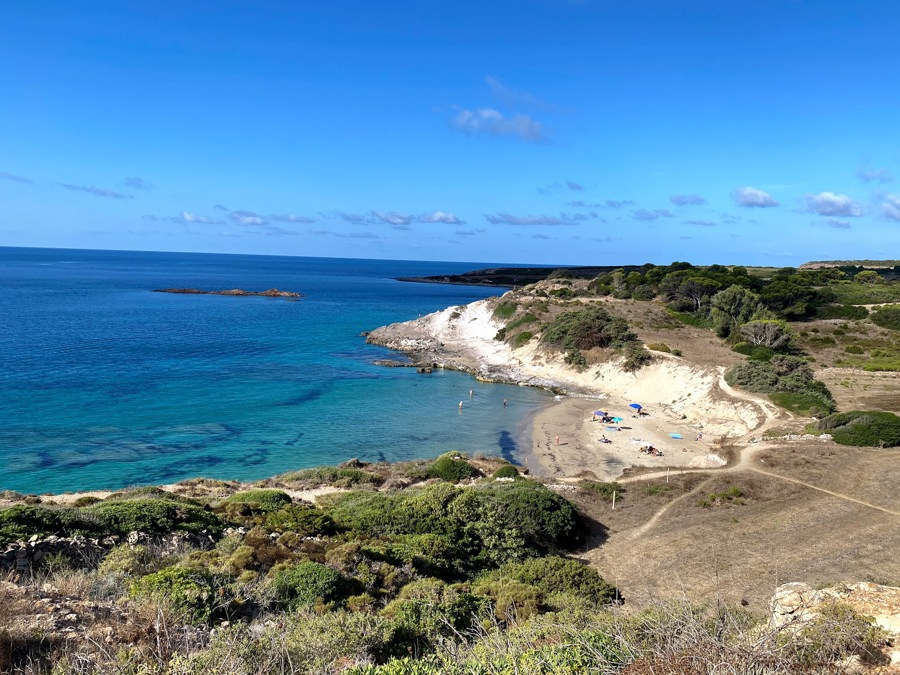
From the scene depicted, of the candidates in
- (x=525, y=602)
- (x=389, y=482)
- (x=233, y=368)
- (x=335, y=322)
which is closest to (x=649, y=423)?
(x=389, y=482)

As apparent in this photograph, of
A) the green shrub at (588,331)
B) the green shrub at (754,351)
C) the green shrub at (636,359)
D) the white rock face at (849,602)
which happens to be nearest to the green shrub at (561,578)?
the white rock face at (849,602)

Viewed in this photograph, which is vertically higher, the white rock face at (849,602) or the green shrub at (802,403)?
the white rock face at (849,602)

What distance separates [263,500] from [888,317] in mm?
71612

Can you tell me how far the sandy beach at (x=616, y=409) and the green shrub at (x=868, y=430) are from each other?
5018 millimetres

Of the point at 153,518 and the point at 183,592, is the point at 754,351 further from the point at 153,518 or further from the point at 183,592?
the point at 183,592

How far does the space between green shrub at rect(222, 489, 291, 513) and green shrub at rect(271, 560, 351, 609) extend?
719 cm

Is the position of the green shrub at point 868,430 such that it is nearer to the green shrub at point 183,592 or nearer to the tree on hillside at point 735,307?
the tree on hillside at point 735,307

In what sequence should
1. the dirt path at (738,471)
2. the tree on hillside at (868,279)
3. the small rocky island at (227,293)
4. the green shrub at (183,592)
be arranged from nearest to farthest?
the green shrub at (183,592)
the dirt path at (738,471)
the tree on hillside at (868,279)
the small rocky island at (227,293)

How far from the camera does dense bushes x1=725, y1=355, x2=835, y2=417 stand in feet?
119

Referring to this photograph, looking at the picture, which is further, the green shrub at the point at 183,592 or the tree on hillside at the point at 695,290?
the tree on hillside at the point at 695,290

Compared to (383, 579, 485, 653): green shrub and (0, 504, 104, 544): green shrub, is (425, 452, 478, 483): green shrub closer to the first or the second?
(383, 579, 485, 653): green shrub

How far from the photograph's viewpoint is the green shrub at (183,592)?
29.8ft

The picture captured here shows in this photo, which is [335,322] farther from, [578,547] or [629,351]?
[578,547]

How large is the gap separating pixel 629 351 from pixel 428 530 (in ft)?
127
